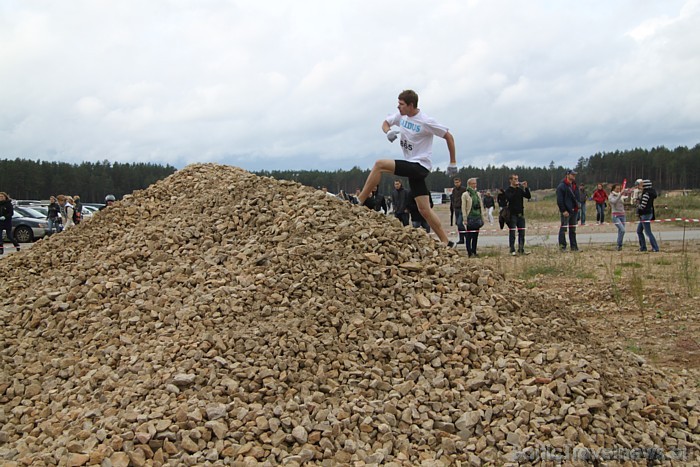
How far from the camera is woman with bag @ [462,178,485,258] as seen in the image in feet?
42.2

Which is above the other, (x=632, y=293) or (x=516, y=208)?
(x=516, y=208)

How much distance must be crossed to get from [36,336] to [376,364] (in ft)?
9.59

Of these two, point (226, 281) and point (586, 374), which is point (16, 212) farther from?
point (586, 374)

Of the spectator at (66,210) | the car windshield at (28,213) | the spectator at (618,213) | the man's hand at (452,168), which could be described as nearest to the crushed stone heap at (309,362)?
the man's hand at (452,168)

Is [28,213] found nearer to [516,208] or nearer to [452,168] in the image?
[516,208]

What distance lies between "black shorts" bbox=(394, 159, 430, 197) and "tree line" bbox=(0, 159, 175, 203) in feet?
205

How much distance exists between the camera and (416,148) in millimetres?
6832

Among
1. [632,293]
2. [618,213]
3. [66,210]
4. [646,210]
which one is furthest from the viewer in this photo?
[66,210]

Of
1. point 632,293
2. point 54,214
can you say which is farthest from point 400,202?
point 54,214

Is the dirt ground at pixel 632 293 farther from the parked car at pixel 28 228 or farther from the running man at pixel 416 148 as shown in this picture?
the parked car at pixel 28 228

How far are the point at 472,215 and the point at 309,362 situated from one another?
9.33m

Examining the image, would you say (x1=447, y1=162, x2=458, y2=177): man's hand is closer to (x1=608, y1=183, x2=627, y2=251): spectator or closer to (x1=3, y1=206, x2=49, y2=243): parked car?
(x1=608, y1=183, x2=627, y2=251): spectator

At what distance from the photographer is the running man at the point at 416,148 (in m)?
6.73

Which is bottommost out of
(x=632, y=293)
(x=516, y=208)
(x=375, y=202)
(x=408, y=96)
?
(x=632, y=293)
